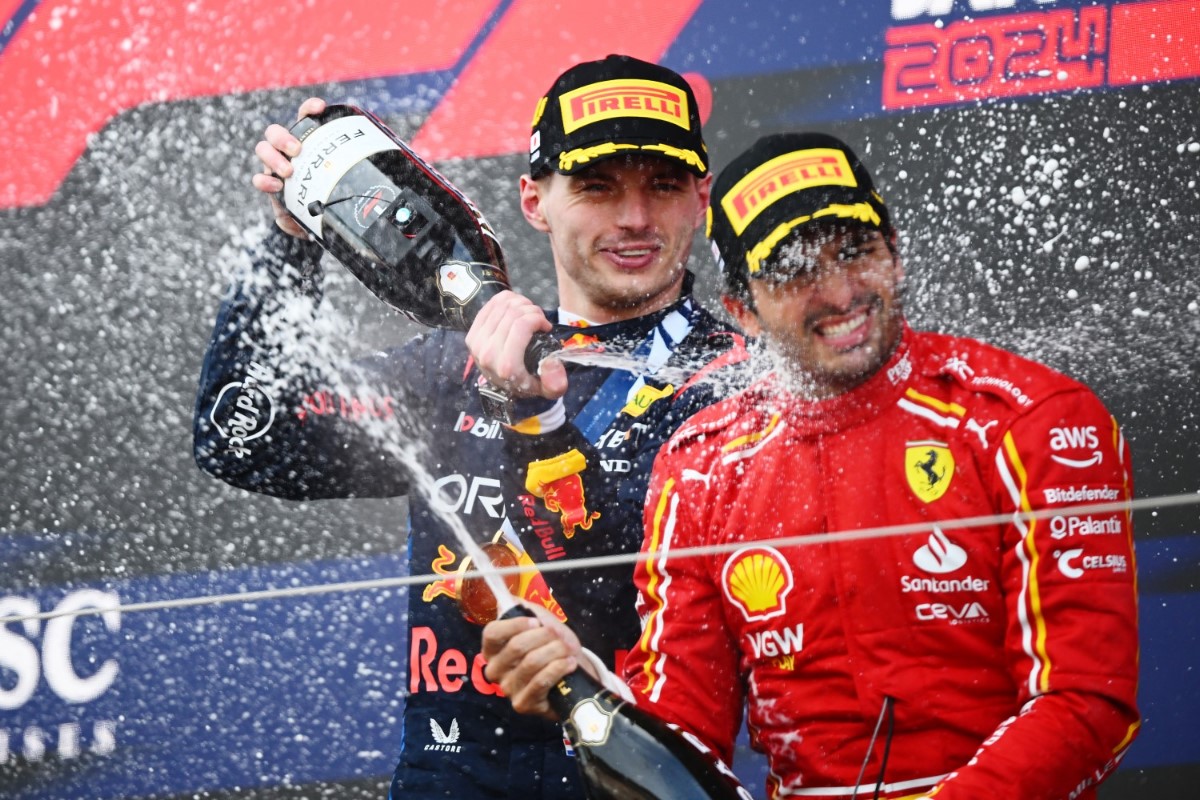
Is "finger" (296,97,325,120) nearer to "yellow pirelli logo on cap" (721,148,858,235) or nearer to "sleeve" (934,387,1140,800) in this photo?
"yellow pirelli logo on cap" (721,148,858,235)

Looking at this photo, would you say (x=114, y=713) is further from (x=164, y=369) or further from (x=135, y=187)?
(x=135, y=187)

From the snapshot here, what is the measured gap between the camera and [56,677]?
1846mm

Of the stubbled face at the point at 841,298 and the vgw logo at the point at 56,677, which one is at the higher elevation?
the stubbled face at the point at 841,298

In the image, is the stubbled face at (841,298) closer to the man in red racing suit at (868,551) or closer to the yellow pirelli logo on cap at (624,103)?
the man in red racing suit at (868,551)

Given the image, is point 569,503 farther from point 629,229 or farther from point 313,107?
point 313,107

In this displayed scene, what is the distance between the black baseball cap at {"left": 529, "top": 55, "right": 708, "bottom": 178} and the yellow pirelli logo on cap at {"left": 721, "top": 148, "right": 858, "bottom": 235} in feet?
0.73

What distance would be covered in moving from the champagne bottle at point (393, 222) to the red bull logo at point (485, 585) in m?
0.23

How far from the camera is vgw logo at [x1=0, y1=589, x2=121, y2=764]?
1838 millimetres

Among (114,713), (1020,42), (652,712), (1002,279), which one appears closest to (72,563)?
(114,713)

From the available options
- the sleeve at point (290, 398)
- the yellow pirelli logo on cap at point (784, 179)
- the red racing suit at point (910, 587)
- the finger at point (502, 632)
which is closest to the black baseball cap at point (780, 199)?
the yellow pirelli logo on cap at point (784, 179)

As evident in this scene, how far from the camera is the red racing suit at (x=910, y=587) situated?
111 centimetres

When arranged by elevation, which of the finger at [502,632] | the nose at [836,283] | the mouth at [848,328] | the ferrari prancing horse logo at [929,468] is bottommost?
the finger at [502,632]

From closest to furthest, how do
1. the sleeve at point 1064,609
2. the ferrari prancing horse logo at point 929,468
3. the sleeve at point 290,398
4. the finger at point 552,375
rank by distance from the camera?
the sleeve at point 1064,609 < the ferrari prancing horse logo at point 929,468 < the finger at point 552,375 < the sleeve at point 290,398

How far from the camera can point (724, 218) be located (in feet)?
4.19
